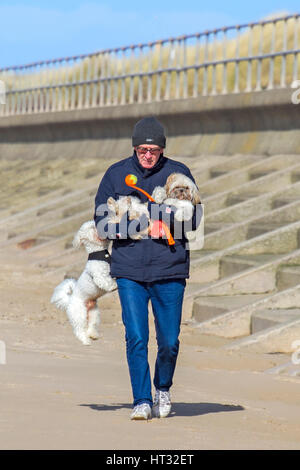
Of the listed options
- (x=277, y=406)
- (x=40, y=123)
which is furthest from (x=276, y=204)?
(x=40, y=123)

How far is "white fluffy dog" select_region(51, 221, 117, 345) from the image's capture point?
281 inches

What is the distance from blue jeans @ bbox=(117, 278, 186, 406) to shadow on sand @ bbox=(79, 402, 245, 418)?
0.30 m

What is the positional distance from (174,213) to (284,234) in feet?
20.9

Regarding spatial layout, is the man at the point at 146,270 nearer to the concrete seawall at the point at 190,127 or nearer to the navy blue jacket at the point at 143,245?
the navy blue jacket at the point at 143,245

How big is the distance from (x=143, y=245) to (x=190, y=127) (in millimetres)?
11451

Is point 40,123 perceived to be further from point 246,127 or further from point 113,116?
point 246,127

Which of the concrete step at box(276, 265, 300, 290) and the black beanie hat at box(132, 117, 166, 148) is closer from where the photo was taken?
the black beanie hat at box(132, 117, 166, 148)

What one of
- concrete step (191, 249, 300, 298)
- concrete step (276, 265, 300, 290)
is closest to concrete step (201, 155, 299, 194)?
concrete step (191, 249, 300, 298)

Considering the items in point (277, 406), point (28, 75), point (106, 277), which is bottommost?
point (277, 406)

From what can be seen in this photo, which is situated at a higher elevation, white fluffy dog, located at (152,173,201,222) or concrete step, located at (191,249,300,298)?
white fluffy dog, located at (152,173,201,222)

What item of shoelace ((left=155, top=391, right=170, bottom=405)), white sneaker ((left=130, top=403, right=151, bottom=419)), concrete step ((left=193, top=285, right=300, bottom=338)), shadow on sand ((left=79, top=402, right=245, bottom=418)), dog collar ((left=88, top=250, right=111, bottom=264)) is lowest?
shadow on sand ((left=79, top=402, right=245, bottom=418))

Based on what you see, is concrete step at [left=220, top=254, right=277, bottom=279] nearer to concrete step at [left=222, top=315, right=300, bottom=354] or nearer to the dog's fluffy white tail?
concrete step at [left=222, top=315, right=300, bottom=354]

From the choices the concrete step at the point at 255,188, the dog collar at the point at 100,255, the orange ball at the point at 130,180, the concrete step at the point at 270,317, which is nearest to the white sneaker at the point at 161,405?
the dog collar at the point at 100,255

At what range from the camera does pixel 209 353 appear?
402 inches
